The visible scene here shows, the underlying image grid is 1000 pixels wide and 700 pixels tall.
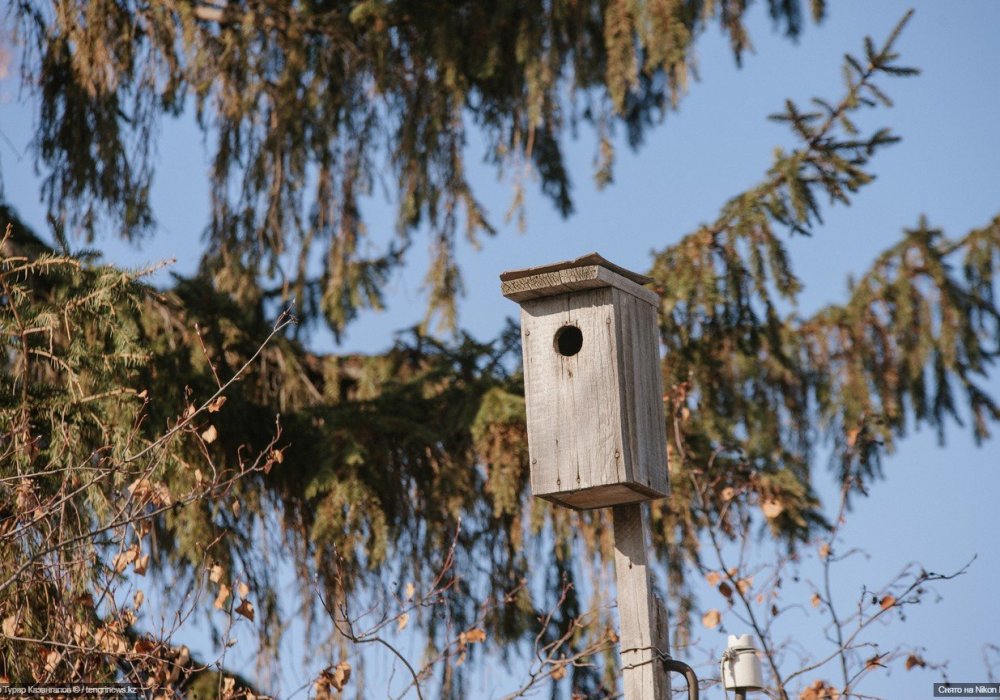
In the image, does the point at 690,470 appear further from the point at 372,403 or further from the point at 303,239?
the point at 303,239

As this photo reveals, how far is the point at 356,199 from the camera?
24.7 ft

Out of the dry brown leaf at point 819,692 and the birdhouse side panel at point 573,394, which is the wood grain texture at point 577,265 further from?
the dry brown leaf at point 819,692

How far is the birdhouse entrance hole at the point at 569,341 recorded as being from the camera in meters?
4.59

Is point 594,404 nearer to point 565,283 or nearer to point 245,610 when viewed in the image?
point 565,283

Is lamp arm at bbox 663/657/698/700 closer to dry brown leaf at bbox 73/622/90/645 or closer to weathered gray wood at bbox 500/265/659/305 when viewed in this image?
weathered gray wood at bbox 500/265/659/305

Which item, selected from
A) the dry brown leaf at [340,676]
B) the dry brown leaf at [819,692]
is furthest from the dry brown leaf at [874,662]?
the dry brown leaf at [340,676]

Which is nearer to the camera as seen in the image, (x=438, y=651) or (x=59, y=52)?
(x=438, y=651)

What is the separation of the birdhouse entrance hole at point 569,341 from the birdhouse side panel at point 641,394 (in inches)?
6.4

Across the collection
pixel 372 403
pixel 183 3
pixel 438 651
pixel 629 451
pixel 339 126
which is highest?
pixel 183 3

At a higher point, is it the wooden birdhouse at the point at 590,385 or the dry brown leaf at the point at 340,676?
the wooden birdhouse at the point at 590,385

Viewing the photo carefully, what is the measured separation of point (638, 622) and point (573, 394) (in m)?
0.68

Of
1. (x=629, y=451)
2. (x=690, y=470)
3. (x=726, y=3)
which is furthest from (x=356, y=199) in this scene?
(x=629, y=451)

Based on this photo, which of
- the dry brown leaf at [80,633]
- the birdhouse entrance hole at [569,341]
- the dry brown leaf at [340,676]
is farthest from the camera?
the birdhouse entrance hole at [569,341]

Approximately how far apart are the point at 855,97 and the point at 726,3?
1185mm
